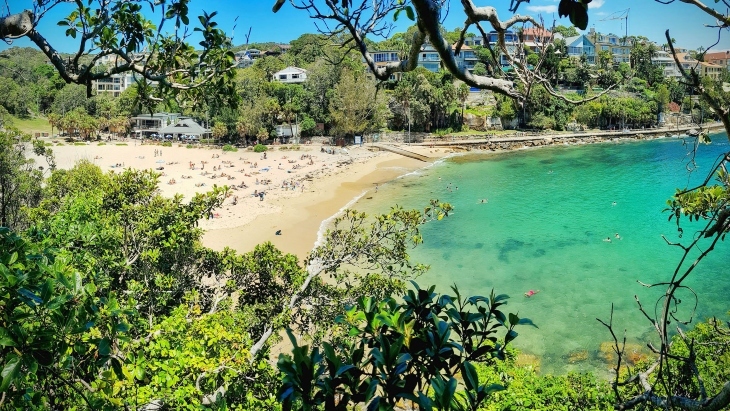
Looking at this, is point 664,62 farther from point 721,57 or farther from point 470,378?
point 470,378

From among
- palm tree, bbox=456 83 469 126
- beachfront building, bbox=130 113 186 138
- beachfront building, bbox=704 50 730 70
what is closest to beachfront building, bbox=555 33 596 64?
palm tree, bbox=456 83 469 126

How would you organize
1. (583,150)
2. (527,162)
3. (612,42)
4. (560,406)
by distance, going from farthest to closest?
(612,42), (583,150), (527,162), (560,406)

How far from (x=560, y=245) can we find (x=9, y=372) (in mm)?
24603

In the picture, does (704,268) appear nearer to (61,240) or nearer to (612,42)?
(61,240)

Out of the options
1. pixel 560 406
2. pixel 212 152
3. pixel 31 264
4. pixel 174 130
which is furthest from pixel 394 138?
pixel 31 264

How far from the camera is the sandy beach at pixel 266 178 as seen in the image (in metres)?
25.0

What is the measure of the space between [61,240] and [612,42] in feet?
328

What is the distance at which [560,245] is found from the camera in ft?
78.2

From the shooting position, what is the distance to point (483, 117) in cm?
6594

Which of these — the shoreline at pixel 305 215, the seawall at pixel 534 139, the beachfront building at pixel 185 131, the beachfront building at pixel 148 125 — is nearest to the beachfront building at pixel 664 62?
the seawall at pixel 534 139

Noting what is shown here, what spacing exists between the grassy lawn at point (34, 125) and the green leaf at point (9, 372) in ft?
229

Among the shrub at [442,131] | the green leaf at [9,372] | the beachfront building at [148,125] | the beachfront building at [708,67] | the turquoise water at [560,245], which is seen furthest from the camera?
the beachfront building at [148,125]

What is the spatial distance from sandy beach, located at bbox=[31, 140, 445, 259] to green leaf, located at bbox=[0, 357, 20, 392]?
19.4 meters

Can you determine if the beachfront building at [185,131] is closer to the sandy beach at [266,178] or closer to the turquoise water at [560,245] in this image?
the sandy beach at [266,178]
